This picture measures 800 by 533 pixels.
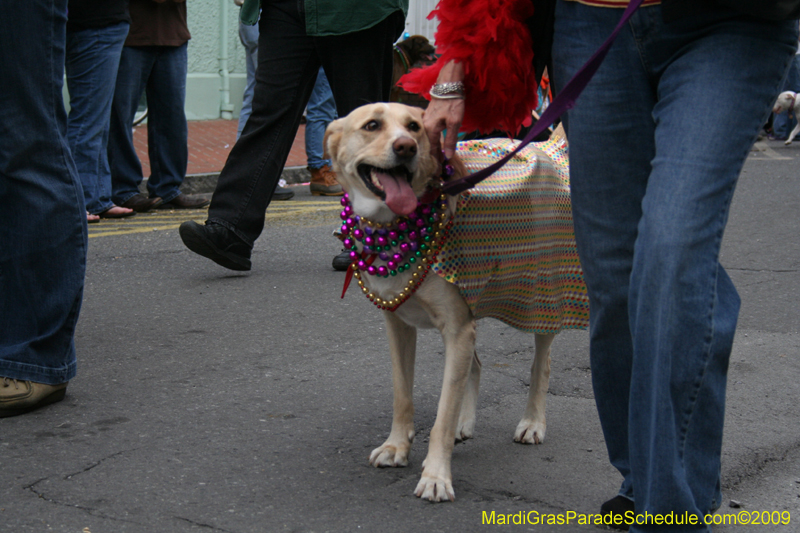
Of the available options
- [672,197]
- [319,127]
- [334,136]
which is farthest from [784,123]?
[672,197]

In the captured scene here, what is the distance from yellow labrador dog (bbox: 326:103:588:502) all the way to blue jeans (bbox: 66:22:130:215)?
13.5 feet

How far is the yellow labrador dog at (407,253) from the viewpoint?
2.43m

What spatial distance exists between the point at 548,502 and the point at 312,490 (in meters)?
0.63

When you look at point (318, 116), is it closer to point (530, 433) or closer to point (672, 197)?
point (530, 433)

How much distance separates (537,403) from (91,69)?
467 cm

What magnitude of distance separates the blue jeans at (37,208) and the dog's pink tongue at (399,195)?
1169mm

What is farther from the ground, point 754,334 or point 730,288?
point 730,288

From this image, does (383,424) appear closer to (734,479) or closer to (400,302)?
(400,302)

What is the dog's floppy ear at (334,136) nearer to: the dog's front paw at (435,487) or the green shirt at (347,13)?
the dog's front paw at (435,487)

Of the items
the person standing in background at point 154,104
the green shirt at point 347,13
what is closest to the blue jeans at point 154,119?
the person standing in background at point 154,104

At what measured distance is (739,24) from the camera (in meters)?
1.75

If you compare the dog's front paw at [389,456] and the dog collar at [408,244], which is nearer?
the dog collar at [408,244]

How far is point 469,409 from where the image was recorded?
9.36ft

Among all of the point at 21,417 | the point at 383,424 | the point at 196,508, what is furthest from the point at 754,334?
the point at 21,417
